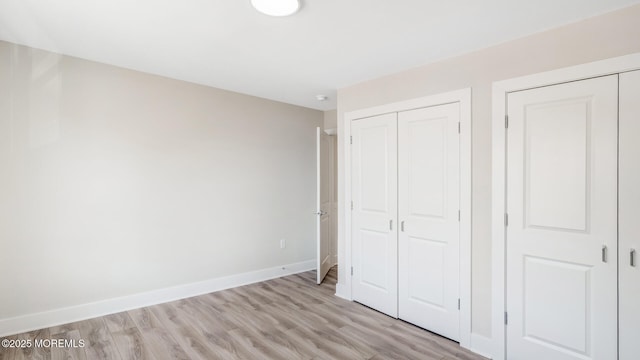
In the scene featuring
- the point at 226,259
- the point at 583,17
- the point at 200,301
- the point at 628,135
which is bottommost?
the point at 200,301

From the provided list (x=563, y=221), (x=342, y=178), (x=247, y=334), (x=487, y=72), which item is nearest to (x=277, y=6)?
(x=487, y=72)

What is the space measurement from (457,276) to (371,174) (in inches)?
51.4

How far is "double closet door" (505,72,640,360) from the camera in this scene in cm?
190

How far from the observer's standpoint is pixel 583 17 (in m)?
2.03

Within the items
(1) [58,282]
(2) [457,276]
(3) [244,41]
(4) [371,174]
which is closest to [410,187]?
(4) [371,174]

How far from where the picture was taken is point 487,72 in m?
2.49

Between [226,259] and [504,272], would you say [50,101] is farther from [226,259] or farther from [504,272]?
[504,272]

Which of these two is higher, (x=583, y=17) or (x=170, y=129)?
(x=583, y=17)

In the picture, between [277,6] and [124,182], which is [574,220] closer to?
[277,6]

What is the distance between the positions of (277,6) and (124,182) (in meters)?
2.44

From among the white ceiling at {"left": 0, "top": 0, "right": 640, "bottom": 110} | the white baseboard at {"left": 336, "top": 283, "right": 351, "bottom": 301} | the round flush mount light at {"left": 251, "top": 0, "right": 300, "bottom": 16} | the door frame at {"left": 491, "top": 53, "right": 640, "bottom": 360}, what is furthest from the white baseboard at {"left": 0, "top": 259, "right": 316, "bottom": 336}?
the round flush mount light at {"left": 251, "top": 0, "right": 300, "bottom": 16}

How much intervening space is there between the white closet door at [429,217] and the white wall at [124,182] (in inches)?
79.9

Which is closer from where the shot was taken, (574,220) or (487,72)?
(574,220)

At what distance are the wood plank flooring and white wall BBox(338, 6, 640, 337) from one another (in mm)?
729
